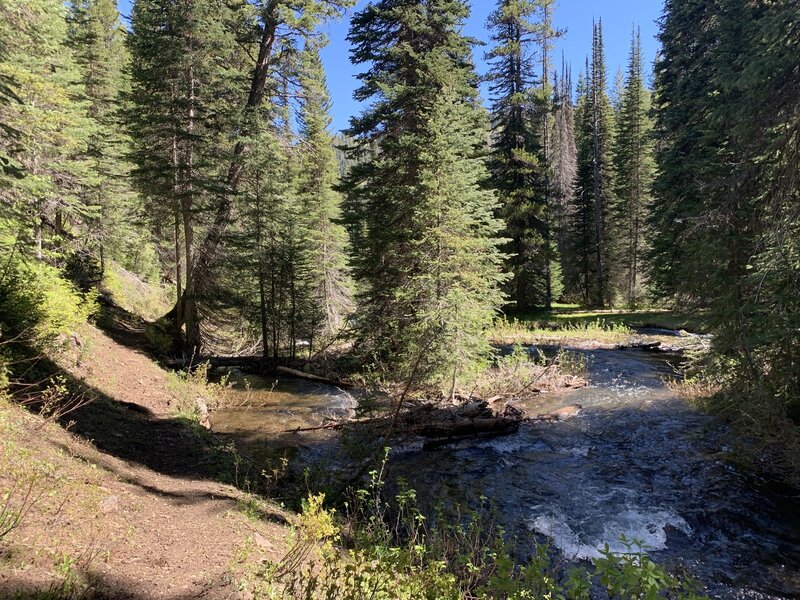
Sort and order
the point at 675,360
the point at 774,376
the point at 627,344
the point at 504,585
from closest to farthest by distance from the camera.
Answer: the point at 504,585
the point at 774,376
the point at 675,360
the point at 627,344

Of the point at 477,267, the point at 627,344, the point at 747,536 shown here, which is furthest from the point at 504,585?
the point at 627,344

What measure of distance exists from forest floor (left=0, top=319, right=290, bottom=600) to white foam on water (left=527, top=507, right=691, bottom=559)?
3904 millimetres

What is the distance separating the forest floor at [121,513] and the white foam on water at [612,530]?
390 cm

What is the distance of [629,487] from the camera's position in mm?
7977

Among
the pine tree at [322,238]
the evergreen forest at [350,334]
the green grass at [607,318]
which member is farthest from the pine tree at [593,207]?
the pine tree at [322,238]

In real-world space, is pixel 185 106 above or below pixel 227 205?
above

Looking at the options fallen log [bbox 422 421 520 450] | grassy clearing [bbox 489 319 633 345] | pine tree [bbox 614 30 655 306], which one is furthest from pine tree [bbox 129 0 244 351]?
pine tree [bbox 614 30 655 306]

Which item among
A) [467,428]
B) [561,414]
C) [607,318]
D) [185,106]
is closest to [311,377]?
[467,428]

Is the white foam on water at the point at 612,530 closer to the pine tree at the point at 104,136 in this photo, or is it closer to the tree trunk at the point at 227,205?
the tree trunk at the point at 227,205

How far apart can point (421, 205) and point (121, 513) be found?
30.8 ft

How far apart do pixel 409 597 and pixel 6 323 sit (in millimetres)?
8819

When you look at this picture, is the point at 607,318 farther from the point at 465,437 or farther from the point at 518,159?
the point at 465,437

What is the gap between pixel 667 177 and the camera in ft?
74.6

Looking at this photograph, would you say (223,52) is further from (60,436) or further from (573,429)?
(573,429)
